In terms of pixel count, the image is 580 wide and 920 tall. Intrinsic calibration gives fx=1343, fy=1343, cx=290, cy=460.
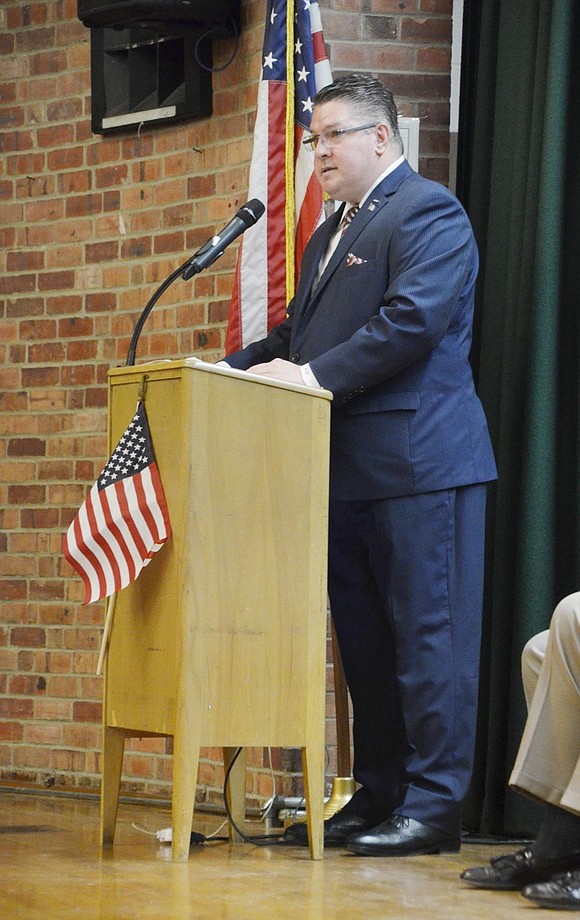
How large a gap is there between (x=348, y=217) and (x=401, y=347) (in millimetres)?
482

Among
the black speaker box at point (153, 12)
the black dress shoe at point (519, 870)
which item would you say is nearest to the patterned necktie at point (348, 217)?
the black speaker box at point (153, 12)

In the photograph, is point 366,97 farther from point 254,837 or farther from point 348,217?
point 254,837

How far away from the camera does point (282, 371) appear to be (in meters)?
2.66

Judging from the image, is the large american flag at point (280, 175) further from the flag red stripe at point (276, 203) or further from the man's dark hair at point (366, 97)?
the man's dark hair at point (366, 97)

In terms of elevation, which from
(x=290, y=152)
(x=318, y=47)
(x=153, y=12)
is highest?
(x=153, y=12)

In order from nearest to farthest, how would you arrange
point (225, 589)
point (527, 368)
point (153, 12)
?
point (225, 589) → point (527, 368) → point (153, 12)

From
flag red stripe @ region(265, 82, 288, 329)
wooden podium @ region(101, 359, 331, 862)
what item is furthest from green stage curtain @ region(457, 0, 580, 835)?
wooden podium @ region(101, 359, 331, 862)

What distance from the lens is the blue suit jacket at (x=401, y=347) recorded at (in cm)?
268

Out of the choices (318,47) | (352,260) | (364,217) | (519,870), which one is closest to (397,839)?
(519,870)

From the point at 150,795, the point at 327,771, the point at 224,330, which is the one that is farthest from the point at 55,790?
the point at 224,330

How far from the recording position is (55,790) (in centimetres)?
391

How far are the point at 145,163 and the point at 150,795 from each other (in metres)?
1.88

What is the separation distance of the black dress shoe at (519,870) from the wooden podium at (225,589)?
436mm

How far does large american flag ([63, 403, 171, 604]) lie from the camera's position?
249 centimetres
